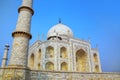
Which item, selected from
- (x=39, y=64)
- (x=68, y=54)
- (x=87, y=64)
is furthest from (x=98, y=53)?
Result: (x=39, y=64)

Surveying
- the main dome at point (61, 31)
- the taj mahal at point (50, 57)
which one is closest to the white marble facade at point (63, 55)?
the taj mahal at point (50, 57)

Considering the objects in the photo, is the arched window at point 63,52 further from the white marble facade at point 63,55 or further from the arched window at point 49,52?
the arched window at point 49,52

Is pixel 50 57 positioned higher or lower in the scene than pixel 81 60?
higher

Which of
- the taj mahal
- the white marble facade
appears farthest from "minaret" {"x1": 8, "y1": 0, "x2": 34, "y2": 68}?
the white marble facade

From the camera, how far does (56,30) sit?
21750 millimetres

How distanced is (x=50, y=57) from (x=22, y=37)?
1013 centimetres

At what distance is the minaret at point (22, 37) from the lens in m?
6.38

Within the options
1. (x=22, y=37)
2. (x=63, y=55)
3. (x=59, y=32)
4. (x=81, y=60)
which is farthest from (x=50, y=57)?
(x=22, y=37)

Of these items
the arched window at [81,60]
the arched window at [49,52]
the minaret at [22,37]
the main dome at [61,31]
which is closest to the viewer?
the minaret at [22,37]

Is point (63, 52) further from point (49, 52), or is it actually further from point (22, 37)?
point (22, 37)

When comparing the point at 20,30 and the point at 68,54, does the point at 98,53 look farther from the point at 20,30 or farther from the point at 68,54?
the point at 20,30

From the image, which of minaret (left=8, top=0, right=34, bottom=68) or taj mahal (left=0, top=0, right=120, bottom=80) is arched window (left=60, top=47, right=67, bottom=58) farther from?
minaret (left=8, top=0, right=34, bottom=68)

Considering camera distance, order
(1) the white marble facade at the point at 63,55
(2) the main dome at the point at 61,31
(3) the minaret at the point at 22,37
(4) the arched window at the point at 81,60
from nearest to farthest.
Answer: (3) the minaret at the point at 22,37 → (1) the white marble facade at the point at 63,55 → (4) the arched window at the point at 81,60 → (2) the main dome at the point at 61,31

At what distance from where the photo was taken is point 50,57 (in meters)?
16.7
